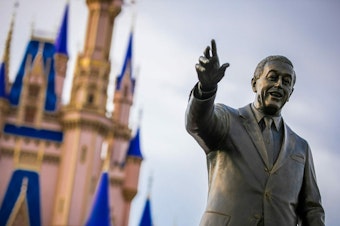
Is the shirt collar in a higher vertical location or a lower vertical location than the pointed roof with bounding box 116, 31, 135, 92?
lower

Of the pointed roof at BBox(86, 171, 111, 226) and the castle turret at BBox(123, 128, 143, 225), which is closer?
the pointed roof at BBox(86, 171, 111, 226)

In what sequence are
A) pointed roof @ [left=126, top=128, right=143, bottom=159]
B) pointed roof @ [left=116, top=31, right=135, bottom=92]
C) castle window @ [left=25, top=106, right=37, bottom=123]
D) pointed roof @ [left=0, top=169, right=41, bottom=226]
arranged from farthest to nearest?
pointed roof @ [left=116, top=31, right=135, bottom=92] < pointed roof @ [left=126, top=128, right=143, bottom=159] < castle window @ [left=25, top=106, right=37, bottom=123] < pointed roof @ [left=0, top=169, right=41, bottom=226]

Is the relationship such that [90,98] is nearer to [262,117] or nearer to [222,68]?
[262,117]

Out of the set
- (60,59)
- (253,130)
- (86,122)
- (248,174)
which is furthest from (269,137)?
(60,59)

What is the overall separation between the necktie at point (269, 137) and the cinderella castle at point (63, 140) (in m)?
34.6

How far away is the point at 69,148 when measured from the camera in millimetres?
40562

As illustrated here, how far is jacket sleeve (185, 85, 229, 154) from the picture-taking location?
3574 millimetres

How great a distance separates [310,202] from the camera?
149 inches

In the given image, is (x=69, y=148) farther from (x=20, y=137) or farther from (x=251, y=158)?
(x=251, y=158)

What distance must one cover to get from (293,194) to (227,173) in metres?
0.34

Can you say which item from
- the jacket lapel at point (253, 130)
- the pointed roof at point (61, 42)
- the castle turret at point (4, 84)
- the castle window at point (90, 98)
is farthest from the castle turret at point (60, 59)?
the jacket lapel at point (253, 130)

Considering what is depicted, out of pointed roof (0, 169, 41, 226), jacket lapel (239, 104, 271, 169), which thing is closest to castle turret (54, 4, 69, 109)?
pointed roof (0, 169, 41, 226)

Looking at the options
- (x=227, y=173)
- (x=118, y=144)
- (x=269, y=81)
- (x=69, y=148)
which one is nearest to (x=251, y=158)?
(x=227, y=173)

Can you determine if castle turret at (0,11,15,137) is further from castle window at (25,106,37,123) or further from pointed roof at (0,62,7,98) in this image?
castle window at (25,106,37,123)
